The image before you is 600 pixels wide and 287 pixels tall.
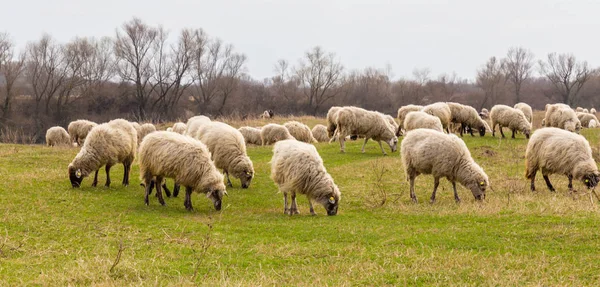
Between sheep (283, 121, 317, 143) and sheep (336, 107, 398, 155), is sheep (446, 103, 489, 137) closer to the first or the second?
sheep (336, 107, 398, 155)

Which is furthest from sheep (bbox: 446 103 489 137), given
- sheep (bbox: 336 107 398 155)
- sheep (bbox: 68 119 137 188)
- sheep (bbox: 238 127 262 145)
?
sheep (bbox: 68 119 137 188)

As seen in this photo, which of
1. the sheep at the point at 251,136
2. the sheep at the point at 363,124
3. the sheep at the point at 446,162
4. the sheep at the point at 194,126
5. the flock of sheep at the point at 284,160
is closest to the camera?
the flock of sheep at the point at 284,160

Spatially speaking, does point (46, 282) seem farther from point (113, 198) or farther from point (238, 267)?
point (113, 198)

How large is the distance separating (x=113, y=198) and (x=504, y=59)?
82493 millimetres

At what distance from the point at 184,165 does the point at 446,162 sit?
675 centimetres

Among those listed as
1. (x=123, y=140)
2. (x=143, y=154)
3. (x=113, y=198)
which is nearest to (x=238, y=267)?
(x=143, y=154)

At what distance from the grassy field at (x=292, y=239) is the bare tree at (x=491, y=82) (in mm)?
66052

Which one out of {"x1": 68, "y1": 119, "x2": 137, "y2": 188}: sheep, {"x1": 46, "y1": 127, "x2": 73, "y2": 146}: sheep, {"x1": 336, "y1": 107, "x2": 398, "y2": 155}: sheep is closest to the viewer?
{"x1": 68, "y1": 119, "x2": 137, "y2": 188}: sheep

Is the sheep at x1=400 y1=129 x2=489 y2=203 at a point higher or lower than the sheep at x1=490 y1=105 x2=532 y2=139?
lower

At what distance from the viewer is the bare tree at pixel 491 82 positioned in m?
78.1

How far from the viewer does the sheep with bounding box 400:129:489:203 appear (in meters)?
13.1

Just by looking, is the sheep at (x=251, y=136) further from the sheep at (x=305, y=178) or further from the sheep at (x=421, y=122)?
the sheep at (x=305, y=178)

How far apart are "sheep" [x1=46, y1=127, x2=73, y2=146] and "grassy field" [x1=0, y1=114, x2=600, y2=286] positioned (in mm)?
18993

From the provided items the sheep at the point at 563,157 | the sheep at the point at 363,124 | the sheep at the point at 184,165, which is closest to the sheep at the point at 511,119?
the sheep at the point at 363,124
